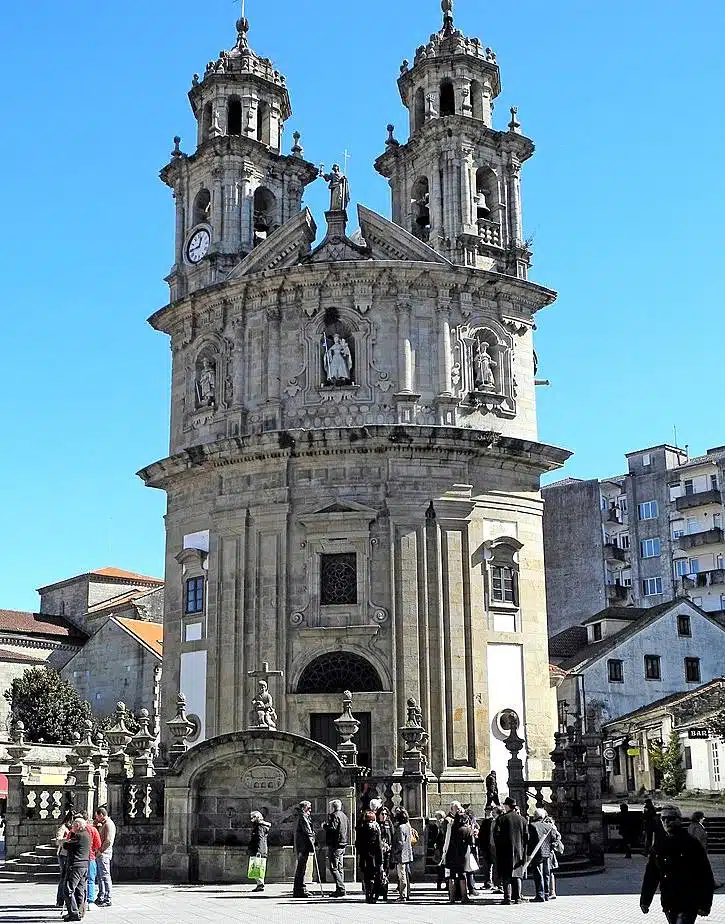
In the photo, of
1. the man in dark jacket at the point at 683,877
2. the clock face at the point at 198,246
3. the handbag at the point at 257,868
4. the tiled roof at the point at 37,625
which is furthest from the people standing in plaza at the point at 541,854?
the tiled roof at the point at 37,625

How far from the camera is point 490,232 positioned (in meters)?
40.3

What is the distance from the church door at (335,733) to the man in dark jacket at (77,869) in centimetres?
1462

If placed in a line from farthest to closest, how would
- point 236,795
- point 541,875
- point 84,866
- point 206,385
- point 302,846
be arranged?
1. point 206,385
2. point 236,795
3. point 302,846
4. point 541,875
5. point 84,866

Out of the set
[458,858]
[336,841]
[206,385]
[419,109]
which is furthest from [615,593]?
[458,858]

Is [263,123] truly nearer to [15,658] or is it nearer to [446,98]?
[446,98]

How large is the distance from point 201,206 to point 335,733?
62.0 feet

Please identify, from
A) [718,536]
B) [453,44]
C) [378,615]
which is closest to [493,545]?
[378,615]

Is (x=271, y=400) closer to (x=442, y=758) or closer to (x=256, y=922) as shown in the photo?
(x=442, y=758)

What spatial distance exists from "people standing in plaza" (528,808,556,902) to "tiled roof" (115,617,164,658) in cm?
3882

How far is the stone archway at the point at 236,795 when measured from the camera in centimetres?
2528

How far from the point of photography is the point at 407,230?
4106 centimetres

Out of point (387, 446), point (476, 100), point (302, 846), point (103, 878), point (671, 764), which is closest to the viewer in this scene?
point (103, 878)

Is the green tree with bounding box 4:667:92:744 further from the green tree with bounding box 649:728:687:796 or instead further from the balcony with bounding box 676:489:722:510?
the balcony with bounding box 676:489:722:510

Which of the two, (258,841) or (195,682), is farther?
(195,682)
